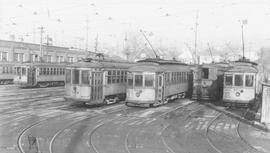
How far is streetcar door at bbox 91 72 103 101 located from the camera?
18.8 meters

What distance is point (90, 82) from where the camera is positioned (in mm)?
18656

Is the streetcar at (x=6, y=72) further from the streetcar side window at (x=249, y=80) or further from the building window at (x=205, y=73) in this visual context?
the streetcar side window at (x=249, y=80)

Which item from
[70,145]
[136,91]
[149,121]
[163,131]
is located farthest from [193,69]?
[70,145]

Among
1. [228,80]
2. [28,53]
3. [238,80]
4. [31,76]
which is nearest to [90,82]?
[228,80]

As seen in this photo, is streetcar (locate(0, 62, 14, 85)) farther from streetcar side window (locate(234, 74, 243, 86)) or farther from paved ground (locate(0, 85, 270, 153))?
streetcar side window (locate(234, 74, 243, 86))

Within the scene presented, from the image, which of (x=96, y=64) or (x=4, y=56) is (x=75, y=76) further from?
(x=4, y=56)

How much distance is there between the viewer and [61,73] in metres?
37.4

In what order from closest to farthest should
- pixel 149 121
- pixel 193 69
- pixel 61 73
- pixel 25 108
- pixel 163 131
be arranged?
pixel 163 131 → pixel 149 121 → pixel 25 108 → pixel 193 69 → pixel 61 73

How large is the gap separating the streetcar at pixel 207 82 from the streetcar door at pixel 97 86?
8692 mm

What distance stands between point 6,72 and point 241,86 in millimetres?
29493

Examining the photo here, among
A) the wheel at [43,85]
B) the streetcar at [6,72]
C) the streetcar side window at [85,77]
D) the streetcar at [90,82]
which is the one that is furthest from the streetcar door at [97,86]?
the streetcar at [6,72]

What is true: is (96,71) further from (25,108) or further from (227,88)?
(227,88)

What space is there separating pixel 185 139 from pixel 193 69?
48.1 ft

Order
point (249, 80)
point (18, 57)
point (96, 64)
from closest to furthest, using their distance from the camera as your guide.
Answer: point (96, 64)
point (249, 80)
point (18, 57)
